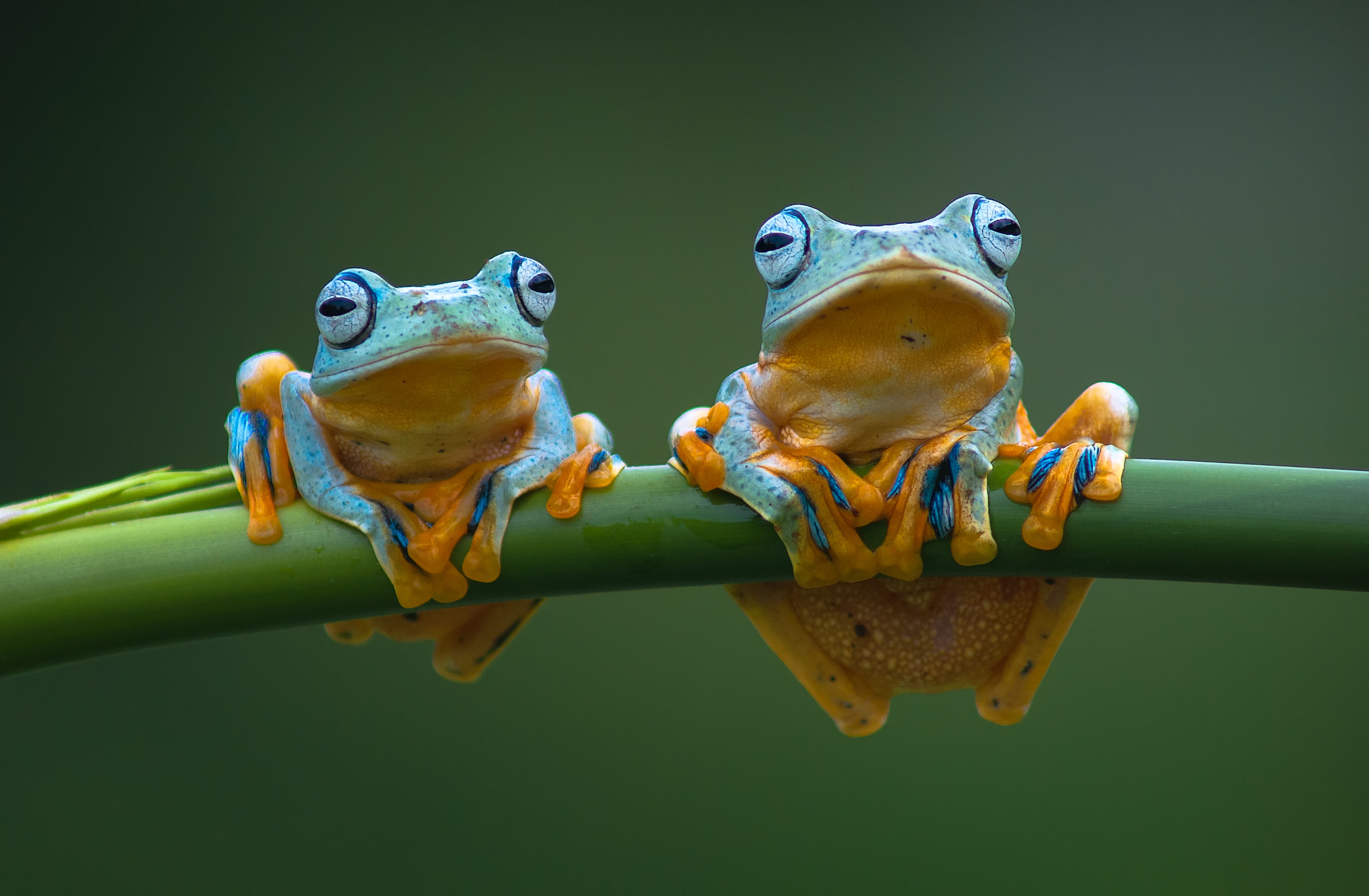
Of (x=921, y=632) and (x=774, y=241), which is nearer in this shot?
(x=774, y=241)

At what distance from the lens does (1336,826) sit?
3.16 m

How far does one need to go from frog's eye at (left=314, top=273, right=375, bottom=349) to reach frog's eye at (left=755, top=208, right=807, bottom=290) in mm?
429

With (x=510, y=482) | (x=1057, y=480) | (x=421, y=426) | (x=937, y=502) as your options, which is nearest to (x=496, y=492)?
(x=510, y=482)

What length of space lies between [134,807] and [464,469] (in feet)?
8.76

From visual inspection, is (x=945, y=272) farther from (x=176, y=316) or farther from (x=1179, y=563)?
(x=176, y=316)

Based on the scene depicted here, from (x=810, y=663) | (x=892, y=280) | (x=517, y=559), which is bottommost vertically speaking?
(x=810, y=663)

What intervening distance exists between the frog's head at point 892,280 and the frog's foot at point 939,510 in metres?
0.13

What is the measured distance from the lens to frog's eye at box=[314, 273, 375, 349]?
1.23 m

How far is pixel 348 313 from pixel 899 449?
2.03 ft

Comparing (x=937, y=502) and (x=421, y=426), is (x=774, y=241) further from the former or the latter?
(x=421, y=426)

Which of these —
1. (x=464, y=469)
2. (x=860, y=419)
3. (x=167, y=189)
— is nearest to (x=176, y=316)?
(x=167, y=189)

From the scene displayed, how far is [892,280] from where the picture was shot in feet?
3.66

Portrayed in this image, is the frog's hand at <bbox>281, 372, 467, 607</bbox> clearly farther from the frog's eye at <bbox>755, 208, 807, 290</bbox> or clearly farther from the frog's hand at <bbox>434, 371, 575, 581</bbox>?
the frog's eye at <bbox>755, 208, 807, 290</bbox>

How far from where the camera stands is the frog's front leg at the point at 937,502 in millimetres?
1124
